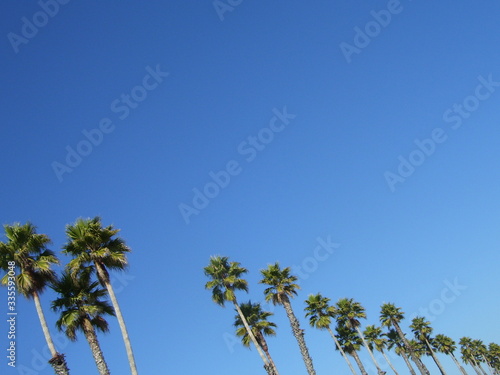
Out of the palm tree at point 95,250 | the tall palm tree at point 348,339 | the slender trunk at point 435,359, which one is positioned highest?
the palm tree at point 95,250

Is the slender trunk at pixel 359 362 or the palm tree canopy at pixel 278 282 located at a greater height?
the palm tree canopy at pixel 278 282

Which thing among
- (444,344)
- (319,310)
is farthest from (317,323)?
(444,344)

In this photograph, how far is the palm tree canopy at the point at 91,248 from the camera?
2181 centimetres

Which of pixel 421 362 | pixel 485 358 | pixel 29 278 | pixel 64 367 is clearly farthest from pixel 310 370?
pixel 485 358

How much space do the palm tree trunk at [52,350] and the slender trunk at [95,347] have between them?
1418 millimetres

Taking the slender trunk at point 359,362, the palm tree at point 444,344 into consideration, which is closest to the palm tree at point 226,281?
Result: the slender trunk at point 359,362

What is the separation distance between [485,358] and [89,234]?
126 metres

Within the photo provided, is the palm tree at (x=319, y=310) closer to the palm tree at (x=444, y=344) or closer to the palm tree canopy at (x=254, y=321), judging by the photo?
the palm tree canopy at (x=254, y=321)

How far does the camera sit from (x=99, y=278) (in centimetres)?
2212

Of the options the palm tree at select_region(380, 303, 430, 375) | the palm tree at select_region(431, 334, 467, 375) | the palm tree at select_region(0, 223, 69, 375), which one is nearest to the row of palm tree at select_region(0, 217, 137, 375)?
the palm tree at select_region(0, 223, 69, 375)

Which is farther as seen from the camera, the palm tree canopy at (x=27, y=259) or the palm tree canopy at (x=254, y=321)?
the palm tree canopy at (x=254, y=321)

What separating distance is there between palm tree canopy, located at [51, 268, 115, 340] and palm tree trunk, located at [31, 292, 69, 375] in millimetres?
738

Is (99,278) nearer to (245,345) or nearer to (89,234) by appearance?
(89,234)

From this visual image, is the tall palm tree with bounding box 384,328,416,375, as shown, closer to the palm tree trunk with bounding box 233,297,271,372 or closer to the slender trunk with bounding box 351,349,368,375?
the slender trunk with bounding box 351,349,368,375
